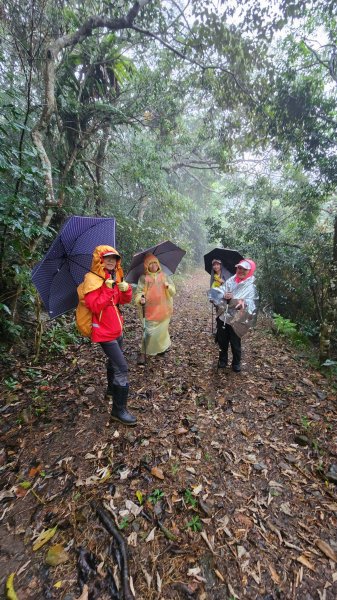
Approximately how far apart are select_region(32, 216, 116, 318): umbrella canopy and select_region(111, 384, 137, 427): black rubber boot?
1.36m

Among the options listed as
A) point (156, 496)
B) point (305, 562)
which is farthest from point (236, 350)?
point (305, 562)

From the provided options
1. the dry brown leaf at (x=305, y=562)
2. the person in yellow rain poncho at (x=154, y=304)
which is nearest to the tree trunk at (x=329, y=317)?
the person in yellow rain poncho at (x=154, y=304)

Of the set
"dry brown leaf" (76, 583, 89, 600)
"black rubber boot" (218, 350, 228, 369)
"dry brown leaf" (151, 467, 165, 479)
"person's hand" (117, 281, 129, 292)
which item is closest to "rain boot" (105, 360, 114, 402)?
"person's hand" (117, 281, 129, 292)

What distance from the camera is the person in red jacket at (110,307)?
11.2ft

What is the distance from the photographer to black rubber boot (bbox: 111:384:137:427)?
3.76m

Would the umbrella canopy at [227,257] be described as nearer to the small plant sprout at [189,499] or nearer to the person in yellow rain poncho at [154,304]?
the person in yellow rain poncho at [154,304]

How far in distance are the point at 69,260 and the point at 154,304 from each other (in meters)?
2.09

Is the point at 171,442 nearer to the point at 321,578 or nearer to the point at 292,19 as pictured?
the point at 321,578

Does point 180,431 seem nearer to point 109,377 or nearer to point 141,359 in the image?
point 109,377

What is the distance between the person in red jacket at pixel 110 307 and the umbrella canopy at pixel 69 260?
555 millimetres

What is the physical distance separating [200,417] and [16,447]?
8.31ft

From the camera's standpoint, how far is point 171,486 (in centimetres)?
299

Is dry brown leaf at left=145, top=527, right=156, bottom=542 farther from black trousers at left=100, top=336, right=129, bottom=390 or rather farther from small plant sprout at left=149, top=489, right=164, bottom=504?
black trousers at left=100, top=336, right=129, bottom=390

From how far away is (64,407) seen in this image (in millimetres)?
4246
